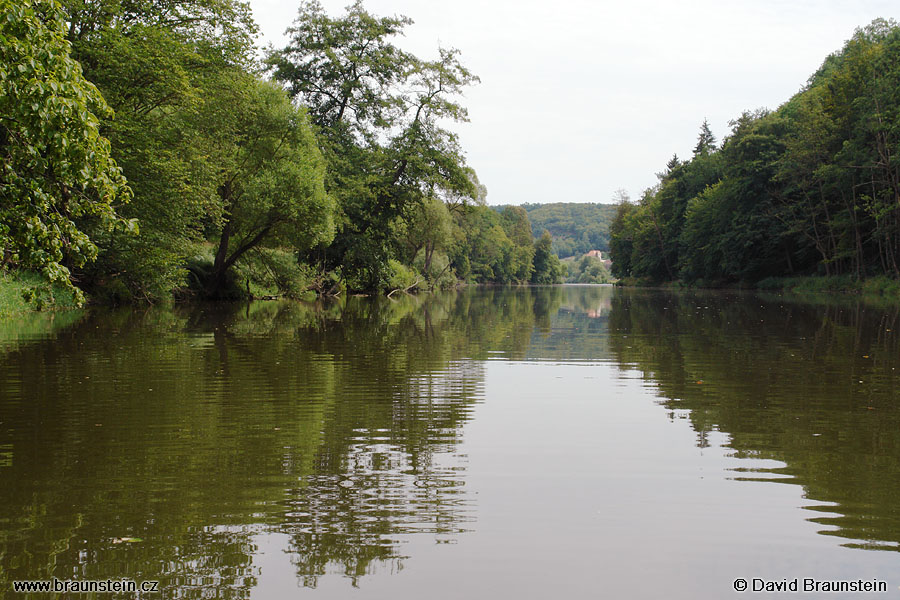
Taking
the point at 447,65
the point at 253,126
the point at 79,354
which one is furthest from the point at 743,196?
the point at 79,354

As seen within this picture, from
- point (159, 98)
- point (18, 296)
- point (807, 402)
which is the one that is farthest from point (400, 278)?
point (807, 402)

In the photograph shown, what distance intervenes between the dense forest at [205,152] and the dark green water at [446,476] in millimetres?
2524

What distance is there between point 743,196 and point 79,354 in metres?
55.7

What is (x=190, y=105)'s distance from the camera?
22.4 meters

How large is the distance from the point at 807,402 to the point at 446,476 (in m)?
4.89

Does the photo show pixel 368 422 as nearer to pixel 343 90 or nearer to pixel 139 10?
pixel 139 10

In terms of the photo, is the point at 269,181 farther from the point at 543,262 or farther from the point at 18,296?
the point at 543,262

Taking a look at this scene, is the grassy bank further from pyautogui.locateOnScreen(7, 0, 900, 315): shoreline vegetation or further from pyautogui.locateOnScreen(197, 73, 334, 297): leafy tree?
pyautogui.locateOnScreen(197, 73, 334, 297): leafy tree

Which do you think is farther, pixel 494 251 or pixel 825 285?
pixel 494 251

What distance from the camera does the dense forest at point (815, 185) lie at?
132 ft

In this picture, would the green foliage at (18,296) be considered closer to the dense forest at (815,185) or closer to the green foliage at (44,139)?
the green foliage at (44,139)

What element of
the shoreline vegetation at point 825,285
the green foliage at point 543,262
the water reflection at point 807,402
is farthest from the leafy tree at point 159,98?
the green foliage at point 543,262

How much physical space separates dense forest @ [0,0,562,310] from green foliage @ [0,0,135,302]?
0.07 feet

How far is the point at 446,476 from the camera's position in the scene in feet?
16.7
